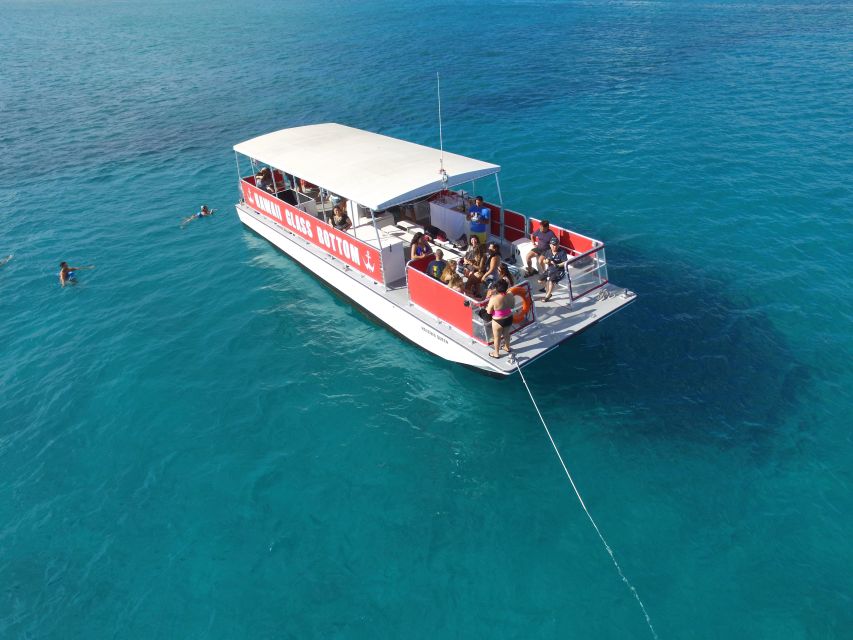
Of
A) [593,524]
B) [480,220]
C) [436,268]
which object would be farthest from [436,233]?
[593,524]

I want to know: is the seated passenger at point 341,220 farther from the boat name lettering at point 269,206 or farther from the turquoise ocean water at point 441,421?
the boat name lettering at point 269,206

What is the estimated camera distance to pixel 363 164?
18.5 m

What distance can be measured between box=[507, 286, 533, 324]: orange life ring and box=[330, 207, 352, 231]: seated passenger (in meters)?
7.74

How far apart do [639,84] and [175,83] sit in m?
42.4

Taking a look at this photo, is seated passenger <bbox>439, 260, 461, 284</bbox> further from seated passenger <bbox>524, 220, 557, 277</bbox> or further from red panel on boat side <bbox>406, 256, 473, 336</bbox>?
seated passenger <bbox>524, 220, 557, 277</bbox>

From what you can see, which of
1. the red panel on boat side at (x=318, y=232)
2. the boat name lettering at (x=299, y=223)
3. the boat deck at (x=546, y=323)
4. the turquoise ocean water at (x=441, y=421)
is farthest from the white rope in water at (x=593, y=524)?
the boat name lettering at (x=299, y=223)

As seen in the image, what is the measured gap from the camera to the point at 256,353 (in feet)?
58.7

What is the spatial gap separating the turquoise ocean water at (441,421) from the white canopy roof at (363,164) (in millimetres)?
4762

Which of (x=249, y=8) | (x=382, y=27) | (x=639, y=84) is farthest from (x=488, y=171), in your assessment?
(x=249, y=8)

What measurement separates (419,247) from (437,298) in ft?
7.37

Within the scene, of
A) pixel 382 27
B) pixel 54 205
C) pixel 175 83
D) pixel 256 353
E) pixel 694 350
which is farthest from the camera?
pixel 382 27

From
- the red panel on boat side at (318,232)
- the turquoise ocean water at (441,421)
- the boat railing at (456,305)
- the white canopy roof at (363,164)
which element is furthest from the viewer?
the red panel on boat side at (318,232)

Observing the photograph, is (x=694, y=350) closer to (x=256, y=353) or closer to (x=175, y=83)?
(x=256, y=353)

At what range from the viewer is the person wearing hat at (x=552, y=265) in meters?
15.6
